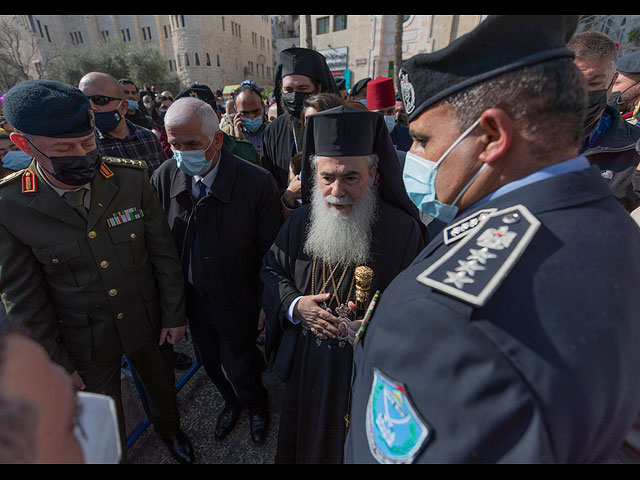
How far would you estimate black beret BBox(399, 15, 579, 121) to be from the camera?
37.2 inches

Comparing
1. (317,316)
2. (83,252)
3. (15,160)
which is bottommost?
(317,316)

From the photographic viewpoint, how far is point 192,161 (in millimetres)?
2428

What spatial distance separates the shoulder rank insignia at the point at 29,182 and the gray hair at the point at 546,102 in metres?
2.41

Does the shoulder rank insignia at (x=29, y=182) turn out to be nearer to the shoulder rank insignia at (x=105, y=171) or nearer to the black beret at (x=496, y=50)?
the shoulder rank insignia at (x=105, y=171)

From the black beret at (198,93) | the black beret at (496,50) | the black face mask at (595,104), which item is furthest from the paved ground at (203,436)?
the black beret at (198,93)

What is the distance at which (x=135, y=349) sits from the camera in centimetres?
222

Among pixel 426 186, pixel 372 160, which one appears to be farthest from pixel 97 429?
pixel 372 160

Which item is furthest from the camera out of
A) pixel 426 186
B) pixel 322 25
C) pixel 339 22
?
pixel 322 25

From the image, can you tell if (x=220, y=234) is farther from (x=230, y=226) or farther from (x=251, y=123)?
(x=251, y=123)

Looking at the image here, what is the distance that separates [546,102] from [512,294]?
573 millimetres

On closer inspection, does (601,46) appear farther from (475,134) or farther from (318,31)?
(318,31)

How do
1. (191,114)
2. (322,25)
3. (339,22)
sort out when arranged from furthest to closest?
(322,25) < (339,22) < (191,114)

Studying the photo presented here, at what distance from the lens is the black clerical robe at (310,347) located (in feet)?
6.59
